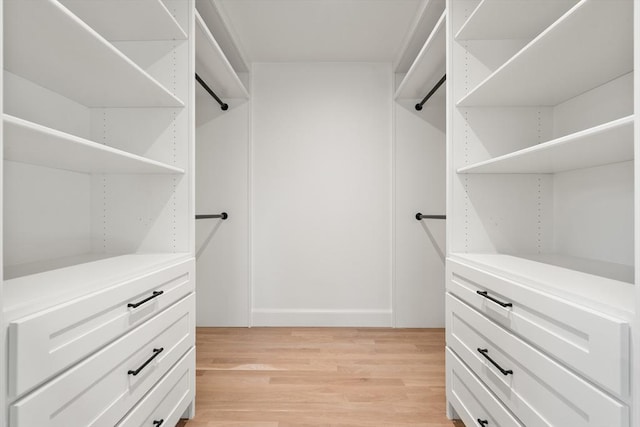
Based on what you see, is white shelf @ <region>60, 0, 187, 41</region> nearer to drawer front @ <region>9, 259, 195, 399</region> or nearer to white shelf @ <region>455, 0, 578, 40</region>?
drawer front @ <region>9, 259, 195, 399</region>

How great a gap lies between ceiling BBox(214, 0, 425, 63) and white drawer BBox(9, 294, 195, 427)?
5.95 feet

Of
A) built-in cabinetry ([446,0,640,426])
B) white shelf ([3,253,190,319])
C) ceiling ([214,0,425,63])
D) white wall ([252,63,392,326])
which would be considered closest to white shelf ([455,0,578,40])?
built-in cabinetry ([446,0,640,426])

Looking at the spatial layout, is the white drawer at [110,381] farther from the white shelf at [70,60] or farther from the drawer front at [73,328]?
the white shelf at [70,60]

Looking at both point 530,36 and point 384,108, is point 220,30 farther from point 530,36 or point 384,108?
point 530,36

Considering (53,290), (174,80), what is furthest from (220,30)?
(53,290)

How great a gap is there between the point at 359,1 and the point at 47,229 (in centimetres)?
203

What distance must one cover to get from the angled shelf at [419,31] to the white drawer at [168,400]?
2306 millimetres

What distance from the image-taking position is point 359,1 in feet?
6.53

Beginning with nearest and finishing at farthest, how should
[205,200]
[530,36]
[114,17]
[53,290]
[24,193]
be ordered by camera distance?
[53,290] → [24,193] → [114,17] → [530,36] → [205,200]

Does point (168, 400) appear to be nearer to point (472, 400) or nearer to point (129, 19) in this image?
point (472, 400)

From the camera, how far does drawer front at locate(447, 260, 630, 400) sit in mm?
682

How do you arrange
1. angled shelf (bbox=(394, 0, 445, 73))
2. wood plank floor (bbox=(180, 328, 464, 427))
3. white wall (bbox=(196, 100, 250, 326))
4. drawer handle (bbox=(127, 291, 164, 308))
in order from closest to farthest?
drawer handle (bbox=(127, 291, 164, 308)) → wood plank floor (bbox=(180, 328, 464, 427)) → angled shelf (bbox=(394, 0, 445, 73)) → white wall (bbox=(196, 100, 250, 326))

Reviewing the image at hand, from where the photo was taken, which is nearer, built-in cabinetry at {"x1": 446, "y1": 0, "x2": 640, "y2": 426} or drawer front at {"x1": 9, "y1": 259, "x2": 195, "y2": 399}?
drawer front at {"x1": 9, "y1": 259, "x2": 195, "y2": 399}

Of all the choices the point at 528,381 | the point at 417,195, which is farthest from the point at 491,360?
the point at 417,195
